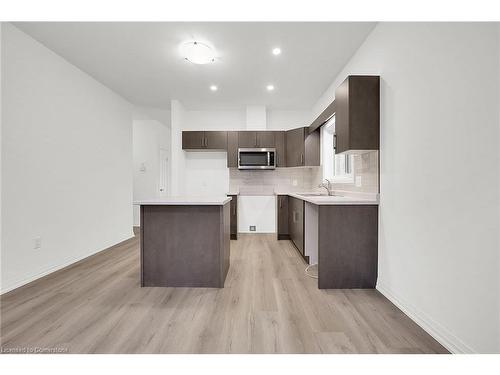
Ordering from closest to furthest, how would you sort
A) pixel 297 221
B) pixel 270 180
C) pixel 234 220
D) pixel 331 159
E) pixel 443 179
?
pixel 443 179
pixel 297 221
pixel 331 159
pixel 234 220
pixel 270 180

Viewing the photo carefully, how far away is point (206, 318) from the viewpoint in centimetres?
170

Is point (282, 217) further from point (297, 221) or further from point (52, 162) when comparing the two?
point (52, 162)

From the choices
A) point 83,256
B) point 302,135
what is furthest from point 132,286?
point 302,135

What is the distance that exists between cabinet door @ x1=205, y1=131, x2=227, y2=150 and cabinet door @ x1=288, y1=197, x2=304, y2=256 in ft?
5.71

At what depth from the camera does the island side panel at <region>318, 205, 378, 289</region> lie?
7.16 ft

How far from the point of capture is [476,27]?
1256mm

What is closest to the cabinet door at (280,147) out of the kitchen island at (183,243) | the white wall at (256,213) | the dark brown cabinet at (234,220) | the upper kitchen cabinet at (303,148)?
the upper kitchen cabinet at (303,148)

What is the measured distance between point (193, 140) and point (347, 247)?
3.57 m

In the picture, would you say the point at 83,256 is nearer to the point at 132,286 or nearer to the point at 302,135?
the point at 132,286

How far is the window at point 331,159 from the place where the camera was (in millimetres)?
3370

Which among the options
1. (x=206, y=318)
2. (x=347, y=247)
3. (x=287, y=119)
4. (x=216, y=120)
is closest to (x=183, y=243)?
(x=206, y=318)

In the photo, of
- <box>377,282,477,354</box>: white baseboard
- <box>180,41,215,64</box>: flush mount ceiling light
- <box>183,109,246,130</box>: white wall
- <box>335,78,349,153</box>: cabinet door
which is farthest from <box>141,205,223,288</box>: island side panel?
<box>183,109,246,130</box>: white wall

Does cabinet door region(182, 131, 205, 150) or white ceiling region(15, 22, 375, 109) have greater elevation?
white ceiling region(15, 22, 375, 109)

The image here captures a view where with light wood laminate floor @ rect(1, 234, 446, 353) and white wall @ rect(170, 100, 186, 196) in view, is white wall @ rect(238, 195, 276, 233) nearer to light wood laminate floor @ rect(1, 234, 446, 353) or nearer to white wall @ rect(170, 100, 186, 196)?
white wall @ rect(170, 100, 186, 196)
